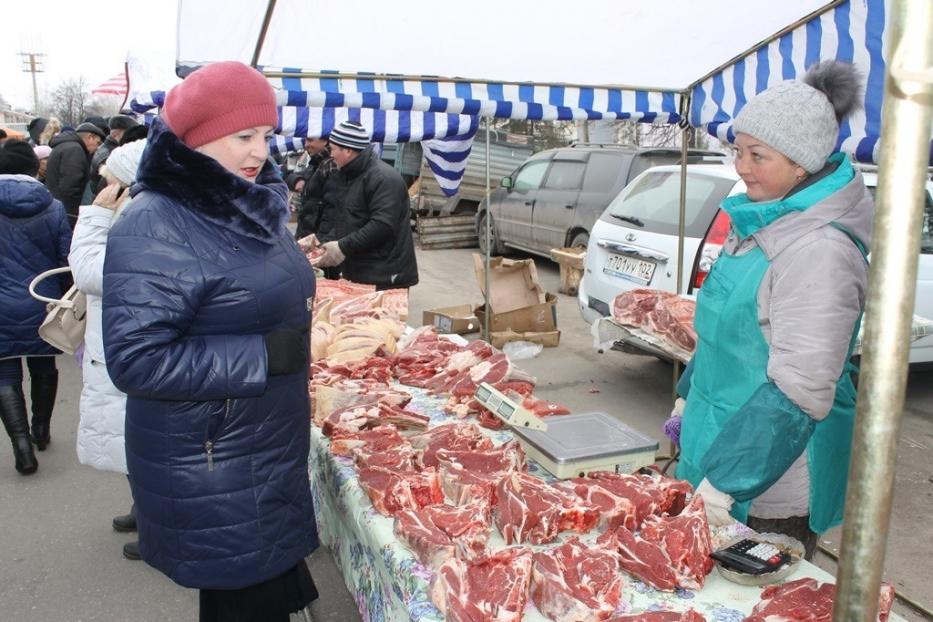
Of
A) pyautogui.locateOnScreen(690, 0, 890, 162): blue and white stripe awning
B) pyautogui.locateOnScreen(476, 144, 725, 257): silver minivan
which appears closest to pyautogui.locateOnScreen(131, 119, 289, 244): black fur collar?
pyautogui.locateOnScreen(690, 0, 890, 162): blue and white stripe awning

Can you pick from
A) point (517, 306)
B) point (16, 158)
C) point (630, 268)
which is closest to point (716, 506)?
point (630, 268)

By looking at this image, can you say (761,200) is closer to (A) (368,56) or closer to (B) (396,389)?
(B) (396,389)

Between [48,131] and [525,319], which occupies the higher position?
[48,131]

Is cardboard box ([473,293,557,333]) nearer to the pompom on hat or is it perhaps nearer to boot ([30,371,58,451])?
boot ([30,371,58,451])

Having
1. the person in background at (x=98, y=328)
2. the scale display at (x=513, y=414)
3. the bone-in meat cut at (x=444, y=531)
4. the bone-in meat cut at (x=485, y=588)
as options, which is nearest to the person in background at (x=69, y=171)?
the person in background at (x=98, y=328)

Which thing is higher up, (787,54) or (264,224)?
(787,54)

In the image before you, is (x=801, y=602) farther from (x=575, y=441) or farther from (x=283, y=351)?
(x=283, y=351)

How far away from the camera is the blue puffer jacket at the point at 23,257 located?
468 cm

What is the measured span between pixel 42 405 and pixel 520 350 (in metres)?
4.18

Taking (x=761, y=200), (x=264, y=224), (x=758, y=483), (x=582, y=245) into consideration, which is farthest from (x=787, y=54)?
(x=582, y=245)

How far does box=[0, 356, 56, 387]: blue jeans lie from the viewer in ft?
15.7

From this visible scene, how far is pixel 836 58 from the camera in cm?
337

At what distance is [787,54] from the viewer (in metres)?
3.73

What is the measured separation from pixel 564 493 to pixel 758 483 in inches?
22.6
